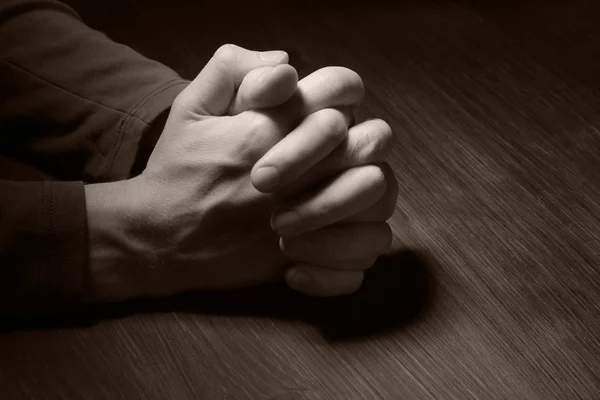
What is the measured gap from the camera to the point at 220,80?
0.60m

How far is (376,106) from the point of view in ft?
2.80

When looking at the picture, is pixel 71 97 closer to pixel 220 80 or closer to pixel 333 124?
pixel 220 80

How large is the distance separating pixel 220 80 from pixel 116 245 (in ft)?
0.57

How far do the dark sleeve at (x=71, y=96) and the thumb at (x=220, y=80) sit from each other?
10 centimetres

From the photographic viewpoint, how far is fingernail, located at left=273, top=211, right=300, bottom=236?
57 centimetres

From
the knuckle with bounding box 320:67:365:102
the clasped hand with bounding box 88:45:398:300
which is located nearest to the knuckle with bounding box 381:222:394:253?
the clasped hand with bounding box 88:45:398:300

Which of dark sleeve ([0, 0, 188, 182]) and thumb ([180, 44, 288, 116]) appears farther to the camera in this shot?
dark sleeve ([0, 0, 188, 182])

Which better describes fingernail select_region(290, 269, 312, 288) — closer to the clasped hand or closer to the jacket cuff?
the clasped hand

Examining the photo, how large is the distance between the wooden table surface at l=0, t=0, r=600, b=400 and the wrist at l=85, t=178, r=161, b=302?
3 cm

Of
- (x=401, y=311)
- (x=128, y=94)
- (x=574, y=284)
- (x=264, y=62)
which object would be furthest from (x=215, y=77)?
(x=574, y=284)

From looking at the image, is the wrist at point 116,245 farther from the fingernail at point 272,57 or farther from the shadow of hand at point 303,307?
the fingernail at point 272,57

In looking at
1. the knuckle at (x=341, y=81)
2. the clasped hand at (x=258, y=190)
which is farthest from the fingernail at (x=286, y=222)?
→ the knuckle at (x=341, y=81)

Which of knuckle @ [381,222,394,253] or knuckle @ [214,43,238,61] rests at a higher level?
knuckle @ [214,43,238,61]

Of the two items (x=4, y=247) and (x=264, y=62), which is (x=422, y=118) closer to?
(x=264, y=62)
